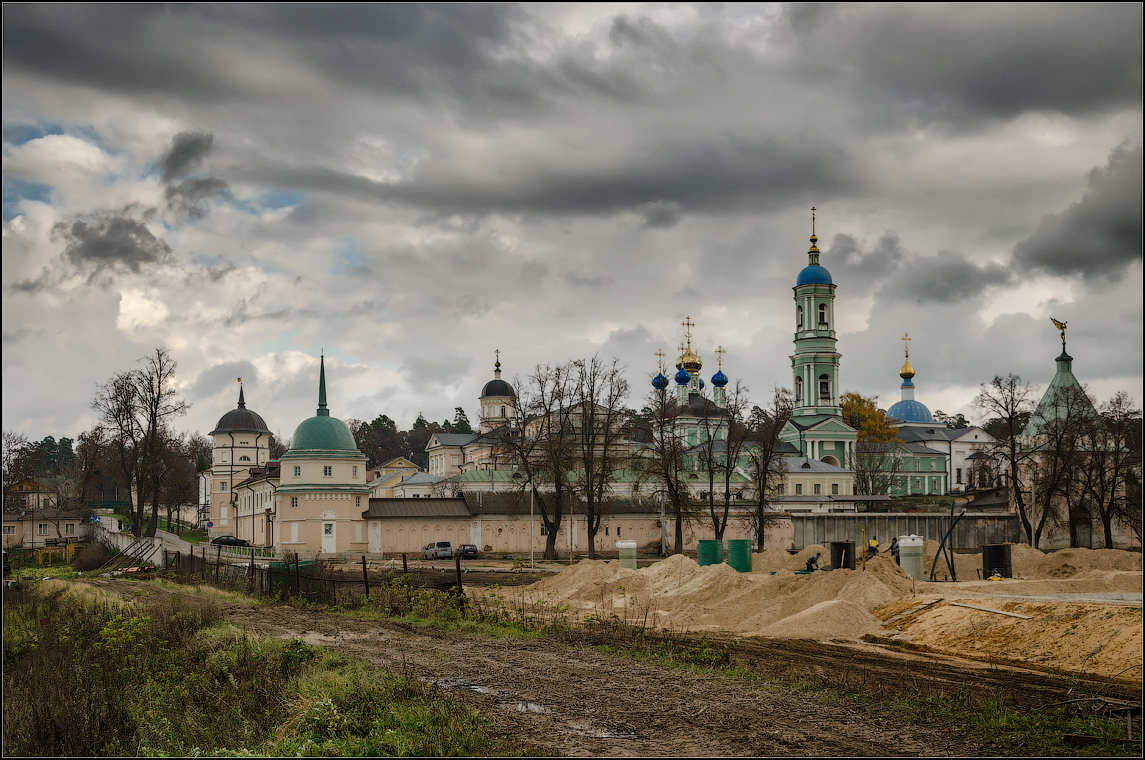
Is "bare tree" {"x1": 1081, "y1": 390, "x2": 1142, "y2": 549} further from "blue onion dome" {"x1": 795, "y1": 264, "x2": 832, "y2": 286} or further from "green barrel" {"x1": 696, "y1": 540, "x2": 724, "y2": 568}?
"blue onion dome" {"x1": 795, "y1": 264, "x2": 832, "y2": 286}

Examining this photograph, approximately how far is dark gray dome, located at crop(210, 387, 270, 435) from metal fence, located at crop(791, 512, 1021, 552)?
51.2m

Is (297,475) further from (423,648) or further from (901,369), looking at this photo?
(901,369)

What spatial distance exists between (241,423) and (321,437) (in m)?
37.6

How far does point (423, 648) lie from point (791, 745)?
10.1 metres

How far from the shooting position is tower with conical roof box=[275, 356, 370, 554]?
5478cm

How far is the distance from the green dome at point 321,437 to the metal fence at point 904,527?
2796 centimetres

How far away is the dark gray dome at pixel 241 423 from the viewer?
89312 millimetres

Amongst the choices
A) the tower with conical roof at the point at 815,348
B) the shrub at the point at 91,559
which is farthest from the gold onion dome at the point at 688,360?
the shrub at the point at 91,559

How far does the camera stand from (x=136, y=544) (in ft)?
171

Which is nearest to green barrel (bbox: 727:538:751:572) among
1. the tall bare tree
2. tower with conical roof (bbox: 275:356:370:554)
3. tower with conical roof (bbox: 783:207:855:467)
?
tower with conical roof (bbox: 275:356:370:554)

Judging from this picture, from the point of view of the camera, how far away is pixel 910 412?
113 meters

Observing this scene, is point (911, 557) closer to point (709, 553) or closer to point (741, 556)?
point (741, 556)

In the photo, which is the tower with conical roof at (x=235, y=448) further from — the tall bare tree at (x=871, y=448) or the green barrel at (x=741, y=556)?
the green barrel at (x=741, y=556)

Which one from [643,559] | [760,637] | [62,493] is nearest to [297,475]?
[643,559]
